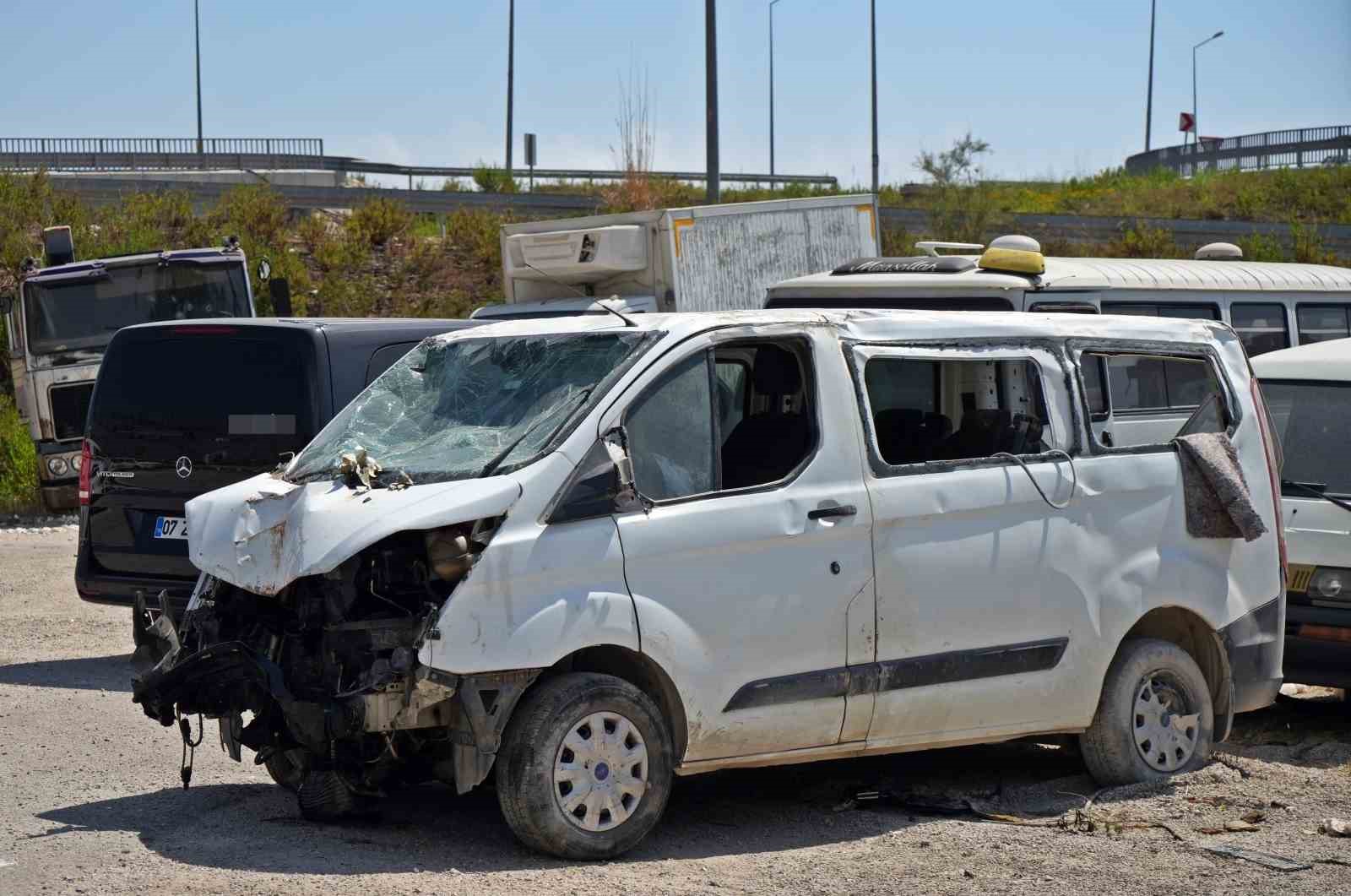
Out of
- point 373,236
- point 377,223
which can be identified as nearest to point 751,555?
point 373,236

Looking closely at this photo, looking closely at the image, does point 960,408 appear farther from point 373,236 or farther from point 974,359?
point 373,236

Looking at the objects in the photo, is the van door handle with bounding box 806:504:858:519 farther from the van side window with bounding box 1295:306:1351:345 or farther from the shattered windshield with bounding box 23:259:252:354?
the shattered windshield with bounding box 23:259:252:354

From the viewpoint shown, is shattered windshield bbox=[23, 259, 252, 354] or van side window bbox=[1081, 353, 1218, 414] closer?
van side window bbox=[1081, 353, 1218, 414]

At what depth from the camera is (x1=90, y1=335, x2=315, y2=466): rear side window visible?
893 centimetres

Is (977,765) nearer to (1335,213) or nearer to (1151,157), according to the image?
(1335,213)

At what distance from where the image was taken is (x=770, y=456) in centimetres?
651

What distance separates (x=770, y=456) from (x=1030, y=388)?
127cm

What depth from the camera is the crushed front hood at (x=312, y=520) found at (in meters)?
5.55

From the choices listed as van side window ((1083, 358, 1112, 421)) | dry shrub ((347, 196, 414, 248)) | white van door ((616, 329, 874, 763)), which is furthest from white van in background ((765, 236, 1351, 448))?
dry shrub ((347, 196, 414, 248))

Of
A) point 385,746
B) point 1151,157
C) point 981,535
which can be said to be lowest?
point 385,746

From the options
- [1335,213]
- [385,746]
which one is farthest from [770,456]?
[1335,213]

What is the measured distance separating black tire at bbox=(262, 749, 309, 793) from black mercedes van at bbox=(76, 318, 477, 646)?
8.10ft

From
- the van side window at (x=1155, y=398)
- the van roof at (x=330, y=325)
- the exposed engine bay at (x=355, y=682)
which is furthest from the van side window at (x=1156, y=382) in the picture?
the van roof at (x=330, y=325)

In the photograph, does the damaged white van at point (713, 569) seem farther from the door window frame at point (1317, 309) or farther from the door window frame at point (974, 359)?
the door window frame at point (1317, 309)
